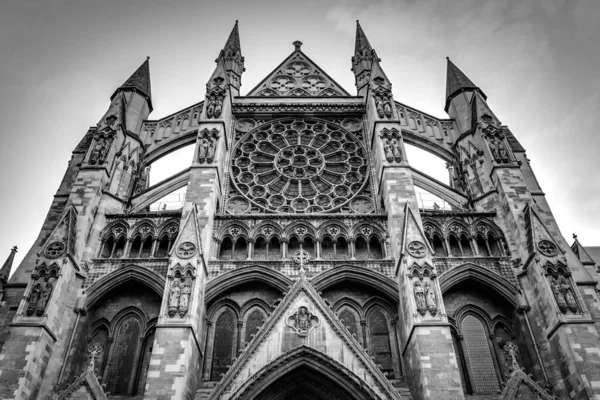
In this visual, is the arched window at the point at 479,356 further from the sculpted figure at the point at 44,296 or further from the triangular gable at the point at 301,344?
the sculpted figure at the point at 44,296

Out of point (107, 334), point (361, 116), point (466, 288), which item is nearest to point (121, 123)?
point (107, 334)

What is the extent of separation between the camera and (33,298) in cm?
1392

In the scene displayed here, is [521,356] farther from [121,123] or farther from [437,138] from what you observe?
[121,123]

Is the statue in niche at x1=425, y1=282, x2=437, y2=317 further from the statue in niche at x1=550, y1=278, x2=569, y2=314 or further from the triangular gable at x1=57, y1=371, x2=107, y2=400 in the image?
the triangular gable at x1=57, y1=371, x2=107, y2=400

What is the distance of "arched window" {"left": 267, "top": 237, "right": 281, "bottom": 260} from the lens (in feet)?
54.4

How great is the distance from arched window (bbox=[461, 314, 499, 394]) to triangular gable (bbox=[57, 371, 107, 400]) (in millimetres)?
10247

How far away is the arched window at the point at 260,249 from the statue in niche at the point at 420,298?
5.04 m

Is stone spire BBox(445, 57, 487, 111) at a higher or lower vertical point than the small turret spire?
higher

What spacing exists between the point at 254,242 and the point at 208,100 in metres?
6.75

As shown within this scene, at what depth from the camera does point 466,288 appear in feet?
53.7

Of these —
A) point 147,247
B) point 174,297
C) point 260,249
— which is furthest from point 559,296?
point 147,247

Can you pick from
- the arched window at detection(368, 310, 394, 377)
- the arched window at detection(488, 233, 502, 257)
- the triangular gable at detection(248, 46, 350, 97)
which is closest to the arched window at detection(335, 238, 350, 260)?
the arched window at detection(368, 310, 394, 377)

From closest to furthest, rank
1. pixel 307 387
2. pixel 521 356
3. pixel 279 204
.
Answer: pixel 307 387 < pixel 521 356 < pixel 279 204

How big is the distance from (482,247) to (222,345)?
29.7ft
